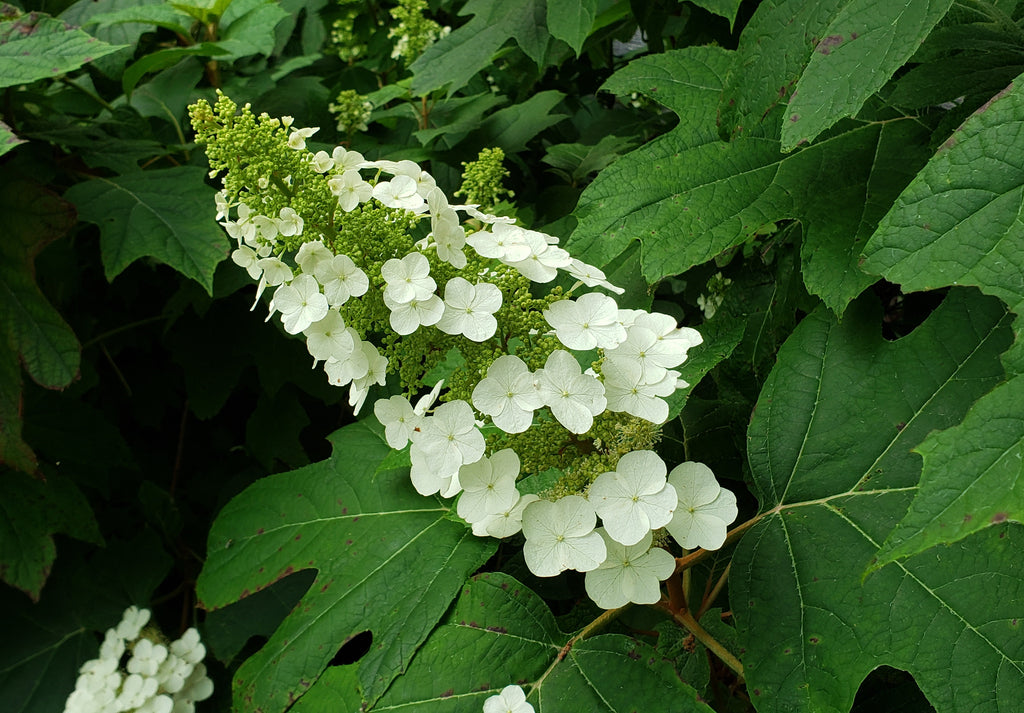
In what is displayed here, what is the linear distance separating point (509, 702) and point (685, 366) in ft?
1.56

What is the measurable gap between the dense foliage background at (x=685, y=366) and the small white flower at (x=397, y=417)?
29 centimetres

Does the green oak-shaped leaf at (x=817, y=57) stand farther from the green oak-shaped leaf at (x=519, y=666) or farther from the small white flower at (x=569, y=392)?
the green oak-shaped leaf at (x=519, y=666)

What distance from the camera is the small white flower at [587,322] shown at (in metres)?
0.83

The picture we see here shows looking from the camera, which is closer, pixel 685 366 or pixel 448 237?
pixel 448 237

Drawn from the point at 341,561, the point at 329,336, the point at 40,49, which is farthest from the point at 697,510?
the point at 40,49

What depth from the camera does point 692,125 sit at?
118cm

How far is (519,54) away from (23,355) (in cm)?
129

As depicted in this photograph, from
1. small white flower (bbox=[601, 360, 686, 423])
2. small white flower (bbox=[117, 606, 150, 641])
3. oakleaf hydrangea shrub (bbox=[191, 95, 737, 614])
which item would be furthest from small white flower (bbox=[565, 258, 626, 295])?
small white flower (bbox=[117, 606, 150, 641])

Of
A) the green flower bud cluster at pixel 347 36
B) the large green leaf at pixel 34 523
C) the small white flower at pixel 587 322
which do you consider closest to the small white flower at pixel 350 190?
the small white flower at pixel 587 322

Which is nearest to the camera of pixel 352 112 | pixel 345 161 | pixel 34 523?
pixel 345 161

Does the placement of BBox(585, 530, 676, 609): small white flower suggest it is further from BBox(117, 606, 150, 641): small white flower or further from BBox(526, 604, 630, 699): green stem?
BBox(117, 606, 150, 641): small white flower

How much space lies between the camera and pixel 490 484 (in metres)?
0.84

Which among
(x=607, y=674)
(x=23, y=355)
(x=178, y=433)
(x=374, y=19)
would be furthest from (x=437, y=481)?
(x=374, y=19)

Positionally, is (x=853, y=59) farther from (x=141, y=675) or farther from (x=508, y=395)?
(x=141, y=675)
